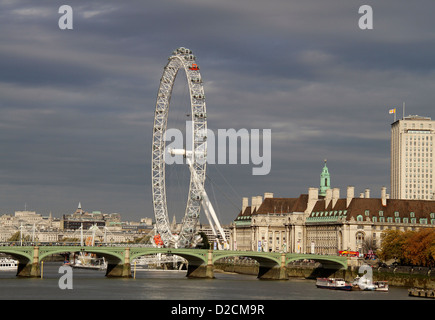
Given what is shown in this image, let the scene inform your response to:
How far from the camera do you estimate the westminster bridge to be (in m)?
93.1

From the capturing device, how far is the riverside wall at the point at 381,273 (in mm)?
88000

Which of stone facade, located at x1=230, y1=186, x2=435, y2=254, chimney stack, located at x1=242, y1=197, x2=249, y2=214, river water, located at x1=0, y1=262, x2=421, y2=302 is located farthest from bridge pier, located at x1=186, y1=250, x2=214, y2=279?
chimney stack, located at x1=242, y1=197, x2=249, y2=214

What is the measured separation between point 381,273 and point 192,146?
24841mm

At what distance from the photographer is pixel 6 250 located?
8931 centimetres

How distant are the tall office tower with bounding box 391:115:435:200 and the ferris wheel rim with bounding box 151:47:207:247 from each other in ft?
223

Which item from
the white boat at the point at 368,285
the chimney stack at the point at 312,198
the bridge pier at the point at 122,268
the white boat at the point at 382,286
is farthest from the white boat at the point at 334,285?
the chimney stack at the point at 312,198

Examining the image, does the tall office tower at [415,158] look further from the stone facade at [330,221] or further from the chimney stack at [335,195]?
the chimney stack at [335,195]

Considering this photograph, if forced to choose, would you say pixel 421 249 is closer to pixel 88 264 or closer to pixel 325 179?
pixel 325 179

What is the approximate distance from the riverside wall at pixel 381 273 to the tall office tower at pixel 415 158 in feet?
186

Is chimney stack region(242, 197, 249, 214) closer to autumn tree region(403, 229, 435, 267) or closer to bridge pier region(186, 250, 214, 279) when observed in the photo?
bridge pier region(186, 250, 214, 279)

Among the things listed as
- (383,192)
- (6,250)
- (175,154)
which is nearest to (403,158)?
(383,192)

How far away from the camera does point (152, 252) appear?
3750 inches
